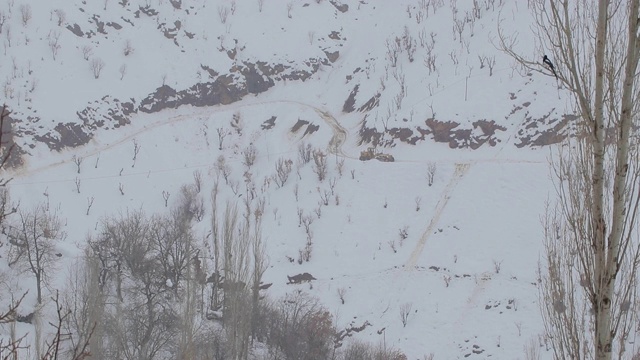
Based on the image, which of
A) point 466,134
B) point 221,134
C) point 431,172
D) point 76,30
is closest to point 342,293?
point 431,172

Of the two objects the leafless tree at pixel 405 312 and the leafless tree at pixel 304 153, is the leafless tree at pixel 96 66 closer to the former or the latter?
the leafless tree at pixel 304 153

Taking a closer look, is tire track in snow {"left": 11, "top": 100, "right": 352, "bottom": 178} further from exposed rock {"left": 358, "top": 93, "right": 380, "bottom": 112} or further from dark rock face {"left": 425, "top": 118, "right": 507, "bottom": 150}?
dark rock face {"left": 425, "top": 118, "right": 507, "bottom": 150}

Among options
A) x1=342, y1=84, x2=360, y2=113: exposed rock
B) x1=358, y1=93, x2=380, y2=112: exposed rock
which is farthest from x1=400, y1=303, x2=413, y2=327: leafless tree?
x1=342, y1=84, x2=360, y2=113: exposed rock

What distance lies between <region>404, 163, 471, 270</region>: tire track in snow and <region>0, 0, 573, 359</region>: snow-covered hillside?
4.3 inches

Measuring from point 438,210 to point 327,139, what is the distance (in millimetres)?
13476

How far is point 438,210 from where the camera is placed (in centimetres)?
3844

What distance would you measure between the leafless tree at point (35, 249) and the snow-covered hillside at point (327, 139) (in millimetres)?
703

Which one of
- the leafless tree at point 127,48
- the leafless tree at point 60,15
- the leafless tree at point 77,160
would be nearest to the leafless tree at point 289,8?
the leafless tree at point 127,48

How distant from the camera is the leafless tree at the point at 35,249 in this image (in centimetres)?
3066

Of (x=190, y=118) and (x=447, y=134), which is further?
(x=190, y=118)

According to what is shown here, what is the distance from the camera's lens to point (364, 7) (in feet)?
233

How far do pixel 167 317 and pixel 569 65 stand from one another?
25.9 metres

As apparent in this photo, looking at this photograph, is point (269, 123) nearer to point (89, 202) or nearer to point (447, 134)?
point (447, 134)

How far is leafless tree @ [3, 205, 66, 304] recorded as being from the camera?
30.7 metres
